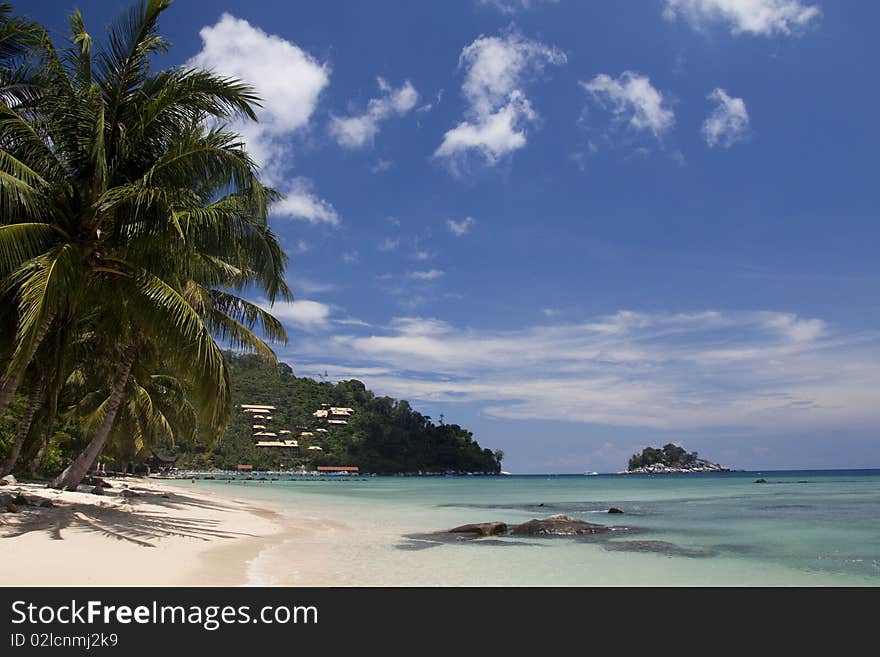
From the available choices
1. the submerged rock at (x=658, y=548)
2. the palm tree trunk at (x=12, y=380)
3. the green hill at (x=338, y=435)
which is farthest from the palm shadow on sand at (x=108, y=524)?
the green hill at (x=338, y=435)

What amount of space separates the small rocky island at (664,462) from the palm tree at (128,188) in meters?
157

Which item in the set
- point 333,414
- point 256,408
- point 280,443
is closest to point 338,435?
point 333,414

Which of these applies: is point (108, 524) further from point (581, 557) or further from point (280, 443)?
point (280, 443)

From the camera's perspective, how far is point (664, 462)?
15462cm

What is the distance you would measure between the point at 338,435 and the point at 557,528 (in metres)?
94.4

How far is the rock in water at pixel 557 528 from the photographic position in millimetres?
13336

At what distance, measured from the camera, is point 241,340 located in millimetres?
14125

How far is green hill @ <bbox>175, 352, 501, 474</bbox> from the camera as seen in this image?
308 ft

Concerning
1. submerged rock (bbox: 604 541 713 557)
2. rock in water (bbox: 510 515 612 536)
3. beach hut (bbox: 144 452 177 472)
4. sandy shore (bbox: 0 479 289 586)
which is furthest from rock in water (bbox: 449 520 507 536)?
beach hut (bbox: 144 452 177 472)

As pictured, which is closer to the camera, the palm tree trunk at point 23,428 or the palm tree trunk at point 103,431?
the palm tree trunk at point 23,428

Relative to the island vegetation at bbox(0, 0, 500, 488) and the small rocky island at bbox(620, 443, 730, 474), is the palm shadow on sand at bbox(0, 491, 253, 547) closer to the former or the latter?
the island vegetation at bbox(0, 0, 500, 488)

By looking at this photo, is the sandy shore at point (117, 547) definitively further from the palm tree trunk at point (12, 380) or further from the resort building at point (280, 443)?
the resort building at point (280, 443)
